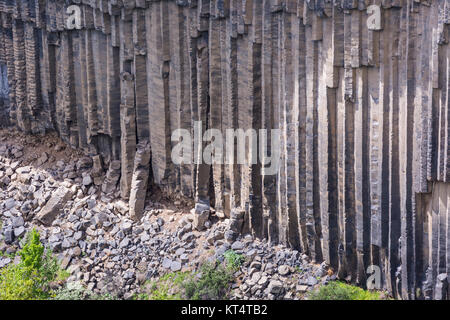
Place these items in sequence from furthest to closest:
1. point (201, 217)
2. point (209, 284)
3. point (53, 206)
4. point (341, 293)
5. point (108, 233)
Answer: point (53, 206) < point (108, 233) < point (201, 217) < point (209, 284) < point (341, 293)

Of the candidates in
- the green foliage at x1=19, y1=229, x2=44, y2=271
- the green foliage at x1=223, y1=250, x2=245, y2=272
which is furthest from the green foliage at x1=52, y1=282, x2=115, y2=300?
the green foliage at x1=223, y1=250, x2=245, y2=272

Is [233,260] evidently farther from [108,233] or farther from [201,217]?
[108,233]

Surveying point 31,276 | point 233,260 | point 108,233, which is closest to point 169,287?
point 233,260

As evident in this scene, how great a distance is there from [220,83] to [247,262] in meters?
3.18

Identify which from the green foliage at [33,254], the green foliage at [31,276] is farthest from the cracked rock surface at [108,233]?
the green foliage at [33,254]

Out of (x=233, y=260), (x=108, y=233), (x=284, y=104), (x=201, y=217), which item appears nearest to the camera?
(x=284, y=104)

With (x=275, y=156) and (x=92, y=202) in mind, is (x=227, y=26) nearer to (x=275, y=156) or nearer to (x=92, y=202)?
(x=275, y=156)

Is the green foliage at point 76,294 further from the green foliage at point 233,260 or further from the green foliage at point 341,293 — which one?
the green foliage at point 341,293

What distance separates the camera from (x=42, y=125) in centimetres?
2281

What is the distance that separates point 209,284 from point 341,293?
2227 millimetres

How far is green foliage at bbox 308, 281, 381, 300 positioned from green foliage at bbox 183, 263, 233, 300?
1.48m

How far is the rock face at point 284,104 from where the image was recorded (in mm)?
16609

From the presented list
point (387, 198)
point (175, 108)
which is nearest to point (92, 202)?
point (175, 108)

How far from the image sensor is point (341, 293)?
17.5 m
